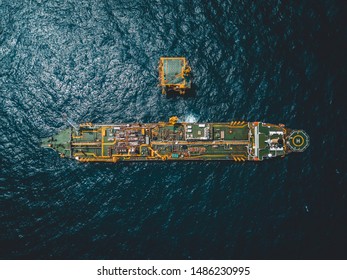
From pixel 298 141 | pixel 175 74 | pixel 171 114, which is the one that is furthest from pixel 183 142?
pixel 298 141

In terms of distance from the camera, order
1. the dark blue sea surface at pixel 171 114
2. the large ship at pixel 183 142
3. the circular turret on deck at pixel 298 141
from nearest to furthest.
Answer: the dark blue sea surface at pixel 171 114 < the large ship at pixel 183 142 < the circular turret on deck at pixel 298 141

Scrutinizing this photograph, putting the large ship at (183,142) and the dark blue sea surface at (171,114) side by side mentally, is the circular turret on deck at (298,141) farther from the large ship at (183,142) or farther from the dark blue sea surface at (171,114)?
the dark blue sea surface at (171,114)

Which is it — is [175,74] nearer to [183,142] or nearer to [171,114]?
[171,114]

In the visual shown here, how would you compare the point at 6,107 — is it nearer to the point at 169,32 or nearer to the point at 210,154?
the point at 169,32

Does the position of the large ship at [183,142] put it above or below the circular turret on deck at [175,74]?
below

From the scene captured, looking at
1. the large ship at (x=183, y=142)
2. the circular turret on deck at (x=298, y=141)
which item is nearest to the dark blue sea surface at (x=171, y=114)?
the circular turret on deck at (x=298, y=141)
